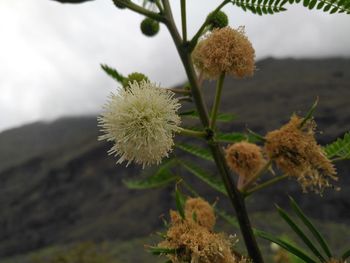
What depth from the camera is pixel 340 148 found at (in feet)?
6.05

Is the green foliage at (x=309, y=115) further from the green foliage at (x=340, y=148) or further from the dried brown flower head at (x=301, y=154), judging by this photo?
the green foliage at (x=340, y=148)

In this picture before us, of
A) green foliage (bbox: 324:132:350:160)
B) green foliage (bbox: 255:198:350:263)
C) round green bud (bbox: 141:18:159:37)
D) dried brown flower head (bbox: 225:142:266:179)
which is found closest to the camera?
green foliage (bbox: 255:198:350:263)

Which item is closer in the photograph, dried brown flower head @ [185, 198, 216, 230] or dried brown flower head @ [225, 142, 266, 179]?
dried brown flower head @ [185, 198, 216, 230]

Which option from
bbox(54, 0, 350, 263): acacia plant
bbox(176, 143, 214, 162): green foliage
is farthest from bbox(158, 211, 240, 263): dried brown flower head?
bbox(176, 143, 214, 162): green foliage

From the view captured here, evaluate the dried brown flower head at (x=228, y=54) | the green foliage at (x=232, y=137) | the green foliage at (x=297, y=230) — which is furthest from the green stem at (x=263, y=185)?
the dried brown flower head at (x=228, y=54)

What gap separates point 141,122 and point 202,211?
48 cm

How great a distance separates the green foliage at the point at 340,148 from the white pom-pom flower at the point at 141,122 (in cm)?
61

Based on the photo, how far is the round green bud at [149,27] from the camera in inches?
91.0

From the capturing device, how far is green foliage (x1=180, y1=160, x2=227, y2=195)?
221 cm

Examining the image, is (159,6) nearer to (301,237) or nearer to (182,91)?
(182,91)

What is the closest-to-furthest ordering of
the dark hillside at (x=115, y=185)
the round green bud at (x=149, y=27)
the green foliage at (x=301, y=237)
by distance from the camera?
the green foliage at (x=301, y=237)
the round green bud at (x=149, y=27)
the dark hillside at (x=115, y=185)

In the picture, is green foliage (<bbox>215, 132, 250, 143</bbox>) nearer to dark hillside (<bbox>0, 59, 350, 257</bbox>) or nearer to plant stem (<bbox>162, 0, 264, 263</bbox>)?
plant stem (<bbox>162, 0, 264, 263</bbox>)

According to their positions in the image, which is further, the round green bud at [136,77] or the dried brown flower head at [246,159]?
the dried brown flower head at [246,159]

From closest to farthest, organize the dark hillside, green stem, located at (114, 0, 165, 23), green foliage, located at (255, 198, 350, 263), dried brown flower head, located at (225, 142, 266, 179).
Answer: green foliage, located at (255, 198, 350, 263) → green stem, located at (114, 0, 165, 23) → dried brown flower head, located at (225, 142, 266, 179) → the dark hillside
